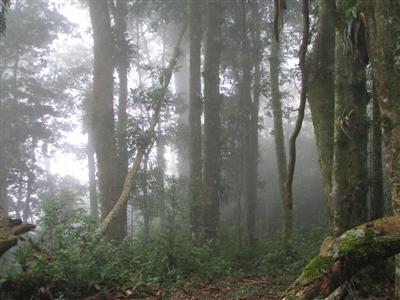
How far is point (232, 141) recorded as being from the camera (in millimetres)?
19484

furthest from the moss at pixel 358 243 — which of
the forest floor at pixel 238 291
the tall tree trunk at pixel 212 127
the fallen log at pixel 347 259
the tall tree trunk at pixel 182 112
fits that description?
the tall tree trunk at pixel 182 112

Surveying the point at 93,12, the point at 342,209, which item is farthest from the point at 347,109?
the point at 93,12

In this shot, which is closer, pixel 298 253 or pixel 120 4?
pixel 298 253

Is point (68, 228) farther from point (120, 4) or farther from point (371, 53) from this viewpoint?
point (120, 4)

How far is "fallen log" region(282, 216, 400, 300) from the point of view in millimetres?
3785

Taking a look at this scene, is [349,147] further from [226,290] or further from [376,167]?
[226,290]

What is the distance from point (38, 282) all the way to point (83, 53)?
115 feet

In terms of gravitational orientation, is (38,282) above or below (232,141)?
below

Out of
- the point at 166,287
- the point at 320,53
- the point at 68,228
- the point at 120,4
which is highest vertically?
the point at 120,4

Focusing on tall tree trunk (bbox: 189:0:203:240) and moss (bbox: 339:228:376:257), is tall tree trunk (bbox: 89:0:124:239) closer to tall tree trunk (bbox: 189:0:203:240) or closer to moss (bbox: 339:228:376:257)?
tall tree trunk (bbox: 189:0:203:240)

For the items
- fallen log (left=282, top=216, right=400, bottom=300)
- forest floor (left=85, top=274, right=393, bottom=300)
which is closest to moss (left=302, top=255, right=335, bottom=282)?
fallen log (left=282, top=216, right=400, bottom=300)

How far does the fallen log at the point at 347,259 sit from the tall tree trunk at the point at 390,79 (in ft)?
3.90

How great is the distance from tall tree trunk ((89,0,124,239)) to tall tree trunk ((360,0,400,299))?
28.6 feet

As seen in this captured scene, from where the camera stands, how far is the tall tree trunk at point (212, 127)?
12.3 meters
